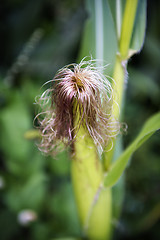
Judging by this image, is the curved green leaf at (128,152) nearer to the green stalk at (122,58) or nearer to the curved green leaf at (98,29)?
the green stalk at (122,58)

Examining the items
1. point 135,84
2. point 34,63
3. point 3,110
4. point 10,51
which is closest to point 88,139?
point 3,110

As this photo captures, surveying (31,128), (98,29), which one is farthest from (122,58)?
(31,128)

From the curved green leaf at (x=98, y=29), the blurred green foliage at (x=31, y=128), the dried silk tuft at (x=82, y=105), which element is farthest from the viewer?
the blurred green foliage at (x=31, y=128)

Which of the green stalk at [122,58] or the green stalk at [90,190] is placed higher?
the green stalk at [122,58]

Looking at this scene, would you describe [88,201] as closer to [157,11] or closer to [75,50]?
[75,50]

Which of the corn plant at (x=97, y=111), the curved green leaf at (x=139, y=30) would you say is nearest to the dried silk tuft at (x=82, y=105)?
the corn plant at (x=97, y=111)

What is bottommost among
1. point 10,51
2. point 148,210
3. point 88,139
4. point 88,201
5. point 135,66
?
point 148,210

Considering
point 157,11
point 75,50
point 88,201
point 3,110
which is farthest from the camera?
point 157,11

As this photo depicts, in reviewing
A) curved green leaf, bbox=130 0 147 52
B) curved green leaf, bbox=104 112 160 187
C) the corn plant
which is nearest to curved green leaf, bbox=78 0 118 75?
the corn plant

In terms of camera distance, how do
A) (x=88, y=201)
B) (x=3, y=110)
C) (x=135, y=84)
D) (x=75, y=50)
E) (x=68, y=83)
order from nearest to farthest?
(x=68, y=83), (x=88, y=201), (x=3, y=110), (x=135, y=84), (x=75, y=50)
